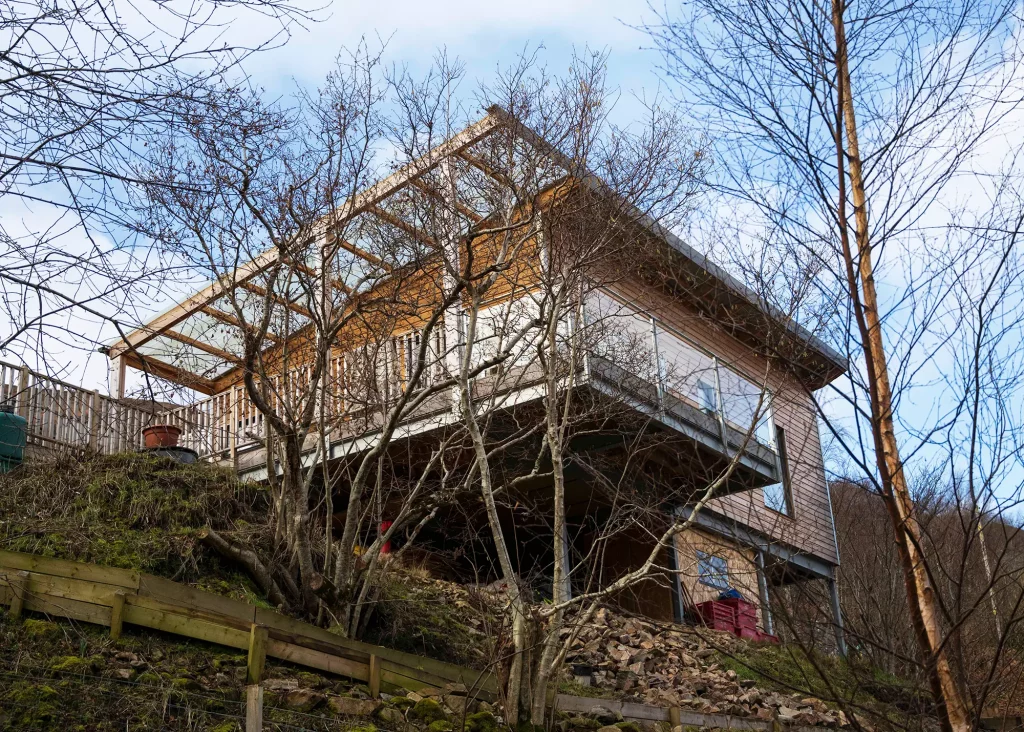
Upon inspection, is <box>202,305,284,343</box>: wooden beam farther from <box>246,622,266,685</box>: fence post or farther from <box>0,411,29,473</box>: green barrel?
<box>246,622,266,685</box>: fence post

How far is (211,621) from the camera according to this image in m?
7.82

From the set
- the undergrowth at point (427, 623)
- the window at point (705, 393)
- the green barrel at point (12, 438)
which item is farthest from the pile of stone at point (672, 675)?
the green barrel at point (12, 438)

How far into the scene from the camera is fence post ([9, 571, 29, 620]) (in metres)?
7.18

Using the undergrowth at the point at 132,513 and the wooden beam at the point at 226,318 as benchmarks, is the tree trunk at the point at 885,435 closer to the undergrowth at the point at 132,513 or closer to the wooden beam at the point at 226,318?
the undergrowth at the point at 132,513

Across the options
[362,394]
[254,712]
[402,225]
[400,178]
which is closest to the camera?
[254,712]

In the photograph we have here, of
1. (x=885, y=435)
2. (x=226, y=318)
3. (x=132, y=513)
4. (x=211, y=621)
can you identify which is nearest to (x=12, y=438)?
(x=132, y=513)

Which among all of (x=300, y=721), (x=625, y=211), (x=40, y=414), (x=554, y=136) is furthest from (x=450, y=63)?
(x=40, y=414)

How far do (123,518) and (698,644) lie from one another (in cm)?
Answer: 657

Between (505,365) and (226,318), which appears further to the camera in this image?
(505,365)

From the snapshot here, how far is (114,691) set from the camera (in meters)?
6.68

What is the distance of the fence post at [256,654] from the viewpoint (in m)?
7.20

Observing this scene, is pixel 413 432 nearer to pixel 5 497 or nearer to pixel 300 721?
pixel 5 497

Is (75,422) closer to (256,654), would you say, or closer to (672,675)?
(256,654)

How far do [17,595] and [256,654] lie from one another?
1635 mm
